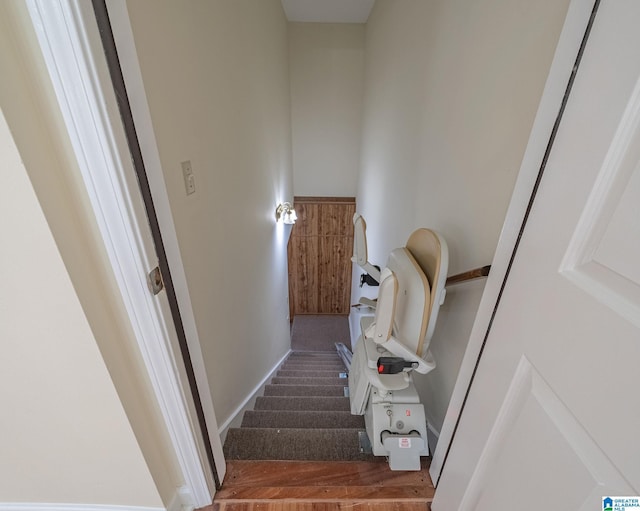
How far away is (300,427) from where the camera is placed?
164cm

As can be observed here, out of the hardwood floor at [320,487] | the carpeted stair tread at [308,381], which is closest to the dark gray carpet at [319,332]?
the carpeted stair tread at [308,381]

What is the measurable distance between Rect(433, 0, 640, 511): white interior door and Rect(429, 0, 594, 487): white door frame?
56 mm

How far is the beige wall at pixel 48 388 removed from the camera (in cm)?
56

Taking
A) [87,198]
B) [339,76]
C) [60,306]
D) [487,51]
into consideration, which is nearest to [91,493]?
[60,306]

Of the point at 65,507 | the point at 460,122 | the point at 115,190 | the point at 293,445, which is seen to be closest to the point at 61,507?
the point at 65,507

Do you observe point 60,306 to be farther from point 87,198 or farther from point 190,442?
point 190,442

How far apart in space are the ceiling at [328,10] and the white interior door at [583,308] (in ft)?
11.4

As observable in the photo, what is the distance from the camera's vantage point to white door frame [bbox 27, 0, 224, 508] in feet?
1.53

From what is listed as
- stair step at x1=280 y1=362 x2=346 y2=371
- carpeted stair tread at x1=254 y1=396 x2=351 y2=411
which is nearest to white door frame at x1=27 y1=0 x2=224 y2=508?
carpeted stair tread at x1=254 y1=396 x2=351 y2=411

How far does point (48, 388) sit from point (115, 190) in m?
0.59

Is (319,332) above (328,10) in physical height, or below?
below

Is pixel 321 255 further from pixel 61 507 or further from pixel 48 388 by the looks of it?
pixel 48 388

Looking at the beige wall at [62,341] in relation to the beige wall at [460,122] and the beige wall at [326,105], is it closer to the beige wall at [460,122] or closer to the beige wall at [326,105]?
the beige wall at [460,122]

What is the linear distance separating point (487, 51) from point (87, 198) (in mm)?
1223
